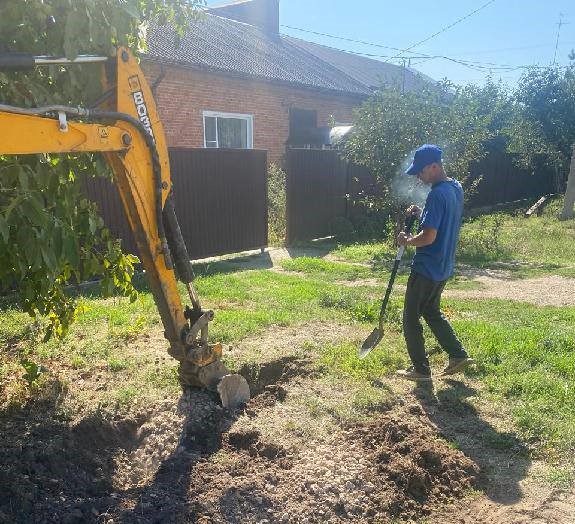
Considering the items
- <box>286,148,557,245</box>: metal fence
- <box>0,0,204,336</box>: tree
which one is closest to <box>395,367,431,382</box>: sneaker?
<box>0,0,204,336</box>: tree

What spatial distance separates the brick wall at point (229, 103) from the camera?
48.8ft

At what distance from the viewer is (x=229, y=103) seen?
54.1 feet

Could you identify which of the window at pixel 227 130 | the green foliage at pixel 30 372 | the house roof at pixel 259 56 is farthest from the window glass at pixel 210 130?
the green foliage at pixel 30 372

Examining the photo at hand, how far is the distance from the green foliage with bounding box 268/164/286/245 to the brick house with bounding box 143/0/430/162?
2208mm

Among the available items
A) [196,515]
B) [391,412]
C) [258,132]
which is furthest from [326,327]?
[258,132]

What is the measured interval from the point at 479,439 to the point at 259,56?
1771 centimetres

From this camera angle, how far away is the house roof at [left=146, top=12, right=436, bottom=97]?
15344 millimetres

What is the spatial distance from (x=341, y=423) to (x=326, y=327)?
2.15 meters

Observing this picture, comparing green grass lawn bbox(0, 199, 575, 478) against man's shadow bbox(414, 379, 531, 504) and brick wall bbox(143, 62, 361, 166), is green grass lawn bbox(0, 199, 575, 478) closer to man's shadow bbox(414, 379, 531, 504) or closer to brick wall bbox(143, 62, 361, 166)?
man's shadow bbox(414, 379, 531, 504)

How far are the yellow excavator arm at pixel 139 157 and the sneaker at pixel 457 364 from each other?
1.78 meters

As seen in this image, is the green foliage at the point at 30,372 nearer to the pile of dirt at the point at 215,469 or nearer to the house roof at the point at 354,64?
the pile of dirt at the point at 215,469

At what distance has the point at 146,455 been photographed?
3.57 metres

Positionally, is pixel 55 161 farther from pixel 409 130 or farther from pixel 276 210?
pixel 276 210

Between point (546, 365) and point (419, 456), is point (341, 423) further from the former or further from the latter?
point (546, 365)
